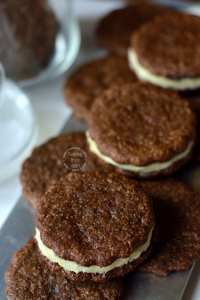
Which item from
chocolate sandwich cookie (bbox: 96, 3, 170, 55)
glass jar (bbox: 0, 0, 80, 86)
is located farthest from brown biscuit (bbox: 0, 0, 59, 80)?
chocolate sandwich cookie (bbox: 96, 3, 170, 55)

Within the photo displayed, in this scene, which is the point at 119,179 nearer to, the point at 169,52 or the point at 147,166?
the point at 147,166

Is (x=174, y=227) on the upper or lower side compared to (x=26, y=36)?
lower

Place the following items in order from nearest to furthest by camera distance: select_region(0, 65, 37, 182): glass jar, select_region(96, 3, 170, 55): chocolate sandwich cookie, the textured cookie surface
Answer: the textured cookie surface, select_region(0, 65, 37, 182): glass jar, select_region(96, 3, 170, 55): chocolate sandwich cookie

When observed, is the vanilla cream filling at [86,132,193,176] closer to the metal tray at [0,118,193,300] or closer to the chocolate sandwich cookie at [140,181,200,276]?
the chocolate sandwich cookie at [140,181,200,276]

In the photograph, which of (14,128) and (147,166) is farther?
(14,128)

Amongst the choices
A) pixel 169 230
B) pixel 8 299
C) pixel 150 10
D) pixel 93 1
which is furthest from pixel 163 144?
pixel 93 1

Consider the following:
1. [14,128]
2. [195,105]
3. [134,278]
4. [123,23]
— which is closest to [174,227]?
[134,278]

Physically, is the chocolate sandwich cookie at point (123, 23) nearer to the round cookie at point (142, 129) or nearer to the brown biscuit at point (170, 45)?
the brown biscuit at point (170, 45)

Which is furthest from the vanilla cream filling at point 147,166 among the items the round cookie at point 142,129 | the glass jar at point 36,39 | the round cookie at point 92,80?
the glass jar at point 36,39
